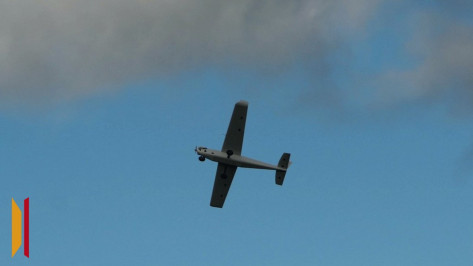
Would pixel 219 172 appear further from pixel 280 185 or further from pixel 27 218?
pixel 27 218

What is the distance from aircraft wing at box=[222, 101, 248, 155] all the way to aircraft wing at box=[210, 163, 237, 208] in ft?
25.8

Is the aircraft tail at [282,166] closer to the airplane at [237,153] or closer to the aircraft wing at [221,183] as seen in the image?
the airplane at [237,153]

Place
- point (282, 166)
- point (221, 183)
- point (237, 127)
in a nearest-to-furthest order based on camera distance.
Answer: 1. point (237, 127)
2. point (282, 166)
3. point (221, 183)

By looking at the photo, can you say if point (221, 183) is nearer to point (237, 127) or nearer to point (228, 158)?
point (228, 158)

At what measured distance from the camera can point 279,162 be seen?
12625 cm

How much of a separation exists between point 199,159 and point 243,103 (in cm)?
1042

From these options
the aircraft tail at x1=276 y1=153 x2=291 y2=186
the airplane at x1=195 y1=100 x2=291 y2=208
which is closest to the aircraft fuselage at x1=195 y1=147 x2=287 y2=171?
the airplane at x1=195 y1=100 x2=291 y2=208

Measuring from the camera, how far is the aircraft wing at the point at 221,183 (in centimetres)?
13025

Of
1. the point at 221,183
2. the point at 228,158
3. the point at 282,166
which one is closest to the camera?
the point at 228,158

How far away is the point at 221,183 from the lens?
13188 centimetres

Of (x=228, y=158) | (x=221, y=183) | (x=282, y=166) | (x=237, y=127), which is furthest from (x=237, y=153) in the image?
(x=221, y=183)

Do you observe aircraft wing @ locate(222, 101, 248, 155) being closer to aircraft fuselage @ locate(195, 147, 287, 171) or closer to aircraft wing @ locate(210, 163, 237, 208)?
aircraft fuselage @ locate(195, 147, 287, 171)

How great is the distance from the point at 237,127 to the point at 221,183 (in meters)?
13.5

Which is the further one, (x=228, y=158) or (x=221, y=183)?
(x=221, y=183)
